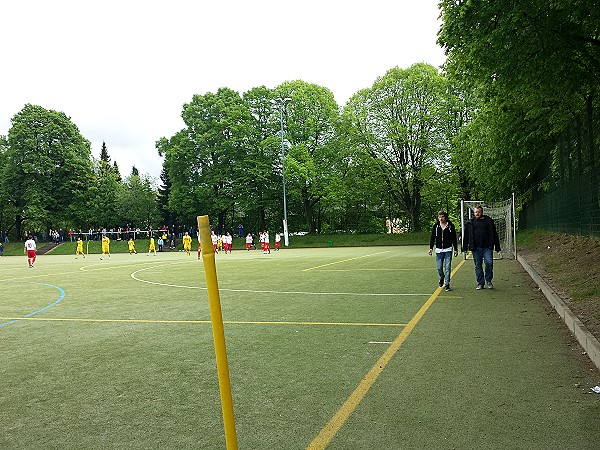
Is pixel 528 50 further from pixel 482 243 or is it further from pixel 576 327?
pixel 576 327

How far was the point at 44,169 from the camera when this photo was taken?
62656 millimetres

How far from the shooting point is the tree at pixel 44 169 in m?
61.5

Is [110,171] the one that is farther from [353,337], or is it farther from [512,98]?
[353,337]

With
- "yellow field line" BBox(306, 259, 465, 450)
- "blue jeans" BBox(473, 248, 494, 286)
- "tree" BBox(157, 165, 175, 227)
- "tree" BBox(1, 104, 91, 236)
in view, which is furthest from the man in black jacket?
"tree" BBox(157, 165, 175, 227)

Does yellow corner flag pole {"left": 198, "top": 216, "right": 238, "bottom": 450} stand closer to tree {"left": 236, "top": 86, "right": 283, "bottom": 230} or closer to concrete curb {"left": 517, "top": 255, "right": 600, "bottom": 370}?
concrete curb {"left": 517, "top": 255, "right": 600, "bottom": 370}

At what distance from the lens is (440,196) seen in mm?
49125

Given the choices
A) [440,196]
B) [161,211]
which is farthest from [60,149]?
[440,196]

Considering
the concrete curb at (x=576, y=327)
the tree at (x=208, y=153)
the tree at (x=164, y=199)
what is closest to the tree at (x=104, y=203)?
the tree at (x=164, y=199)

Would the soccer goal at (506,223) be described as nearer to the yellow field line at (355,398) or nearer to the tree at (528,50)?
the tree at (528,50)

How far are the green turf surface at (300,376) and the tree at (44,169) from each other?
5578 cm

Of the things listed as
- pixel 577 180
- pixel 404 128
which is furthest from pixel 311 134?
pixel 577 180

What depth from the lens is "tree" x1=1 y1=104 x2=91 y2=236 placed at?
202 feet

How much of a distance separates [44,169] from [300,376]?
2537 inches

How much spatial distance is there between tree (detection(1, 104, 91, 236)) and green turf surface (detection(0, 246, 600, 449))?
183ft
